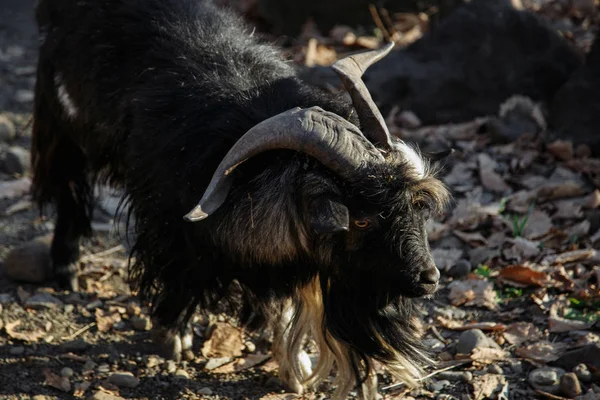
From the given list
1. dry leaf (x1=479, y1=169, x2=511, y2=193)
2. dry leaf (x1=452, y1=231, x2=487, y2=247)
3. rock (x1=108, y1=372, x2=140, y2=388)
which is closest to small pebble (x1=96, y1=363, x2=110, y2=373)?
rock (x1=108, y1=372, x2=140, y2=388)

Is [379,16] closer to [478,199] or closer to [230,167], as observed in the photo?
[478,199]

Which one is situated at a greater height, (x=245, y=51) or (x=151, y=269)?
(x=245, y=51)

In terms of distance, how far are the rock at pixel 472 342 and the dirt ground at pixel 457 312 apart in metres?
0.02

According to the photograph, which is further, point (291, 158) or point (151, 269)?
point (151, 269)

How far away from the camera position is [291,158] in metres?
4.30

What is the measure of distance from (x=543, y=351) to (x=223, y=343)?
6.31 ft

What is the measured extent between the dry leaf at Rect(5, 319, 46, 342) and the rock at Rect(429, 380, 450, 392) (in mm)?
2454

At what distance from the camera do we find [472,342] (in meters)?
5.20

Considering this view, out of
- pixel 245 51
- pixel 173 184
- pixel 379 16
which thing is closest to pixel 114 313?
pixel 173 184

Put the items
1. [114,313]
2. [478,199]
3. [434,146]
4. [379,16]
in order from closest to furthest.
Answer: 1. [114,313]
2. [478,199]
3. [434,146]
4. [379,16]

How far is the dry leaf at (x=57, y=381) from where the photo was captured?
502 cm

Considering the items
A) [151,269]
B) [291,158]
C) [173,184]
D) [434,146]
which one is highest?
[291,158]

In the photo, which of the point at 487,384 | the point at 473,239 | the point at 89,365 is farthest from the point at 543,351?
the point at 89,365

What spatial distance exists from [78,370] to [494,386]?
7.88ft
